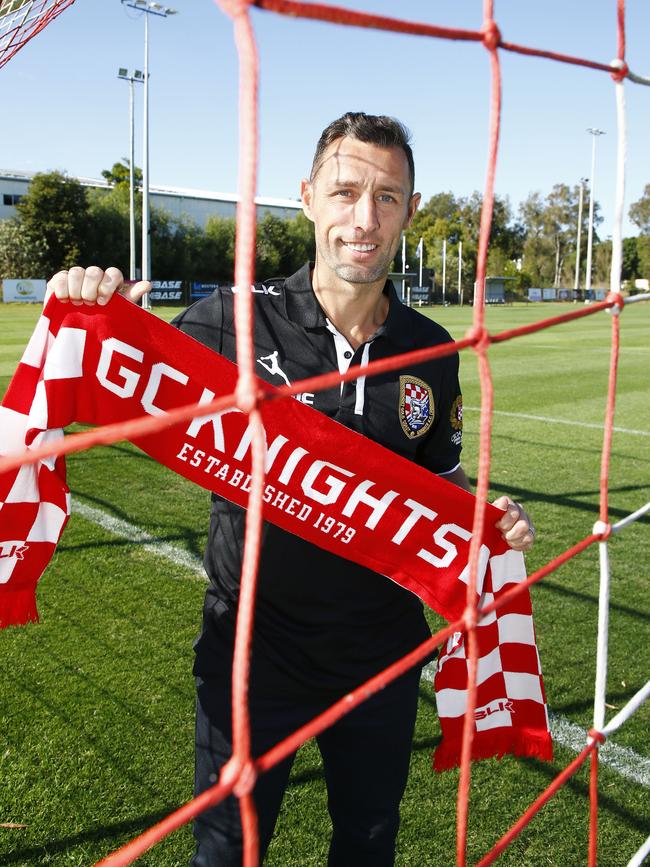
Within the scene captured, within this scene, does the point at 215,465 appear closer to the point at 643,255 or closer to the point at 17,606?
the point at 17,606

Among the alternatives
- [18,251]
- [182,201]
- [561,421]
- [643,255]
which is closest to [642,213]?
[643,255]

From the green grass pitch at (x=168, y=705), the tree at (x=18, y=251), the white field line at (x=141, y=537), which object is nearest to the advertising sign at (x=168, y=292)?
the tree at (x=18, y=251)

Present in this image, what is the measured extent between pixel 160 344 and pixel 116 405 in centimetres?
19

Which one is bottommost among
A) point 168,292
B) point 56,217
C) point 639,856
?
point 639,856

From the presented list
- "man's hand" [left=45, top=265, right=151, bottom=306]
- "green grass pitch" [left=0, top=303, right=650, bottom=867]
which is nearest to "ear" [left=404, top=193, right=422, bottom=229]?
"man's hand" [left=45, top=265, right=151, bottom=306]

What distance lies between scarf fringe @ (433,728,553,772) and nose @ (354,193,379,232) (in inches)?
54.3

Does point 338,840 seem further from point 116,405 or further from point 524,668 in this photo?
point 116,405

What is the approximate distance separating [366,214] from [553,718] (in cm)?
227

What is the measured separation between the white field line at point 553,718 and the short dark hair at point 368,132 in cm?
219

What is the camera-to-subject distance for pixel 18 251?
36156 mm

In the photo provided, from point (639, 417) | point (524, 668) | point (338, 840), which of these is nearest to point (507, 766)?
point (524, 668)

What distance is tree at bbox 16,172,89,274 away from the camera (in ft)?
121

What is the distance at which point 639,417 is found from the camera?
9547 millimetres

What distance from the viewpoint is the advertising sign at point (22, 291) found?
2991 cm
